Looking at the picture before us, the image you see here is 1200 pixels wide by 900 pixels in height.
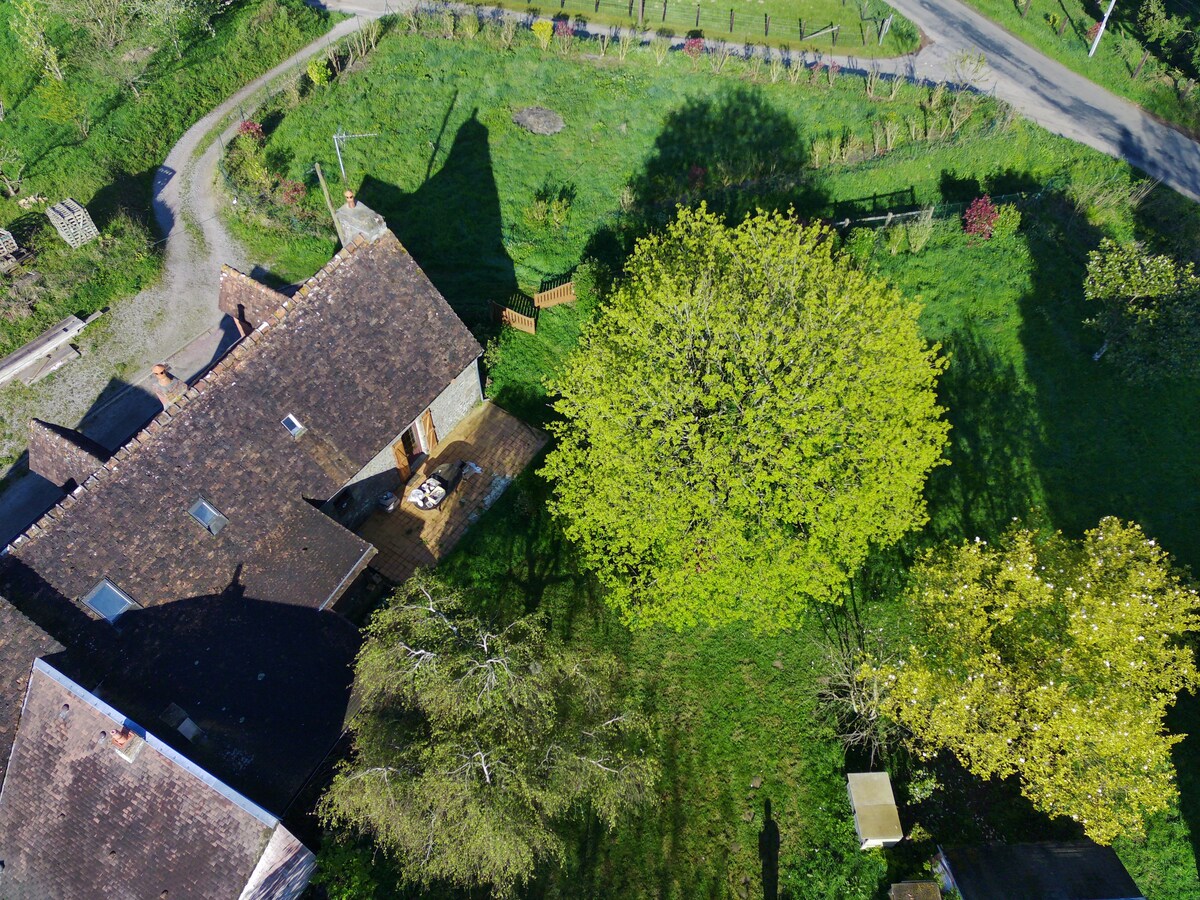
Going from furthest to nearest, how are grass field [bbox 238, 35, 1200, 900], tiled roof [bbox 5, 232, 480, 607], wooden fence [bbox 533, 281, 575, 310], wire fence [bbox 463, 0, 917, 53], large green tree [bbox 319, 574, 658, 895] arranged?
1. wire fence [bbox 463, 0, 917, 53]
2. wooden fence [bbox 533, 281, 575, 310]
3. grass field [bbox 238, 35, 1200, 900]
4. tiled roof [bbox 5, 232, 480, 607]
5. large green tree [bbox 319, 574, 658, 895]

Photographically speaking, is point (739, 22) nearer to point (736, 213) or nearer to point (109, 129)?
point (736, 213)

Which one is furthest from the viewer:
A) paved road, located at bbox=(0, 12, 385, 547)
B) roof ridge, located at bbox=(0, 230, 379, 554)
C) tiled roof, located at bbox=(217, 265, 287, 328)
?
paved road, located at bbox=(0, 12, 385, 547)

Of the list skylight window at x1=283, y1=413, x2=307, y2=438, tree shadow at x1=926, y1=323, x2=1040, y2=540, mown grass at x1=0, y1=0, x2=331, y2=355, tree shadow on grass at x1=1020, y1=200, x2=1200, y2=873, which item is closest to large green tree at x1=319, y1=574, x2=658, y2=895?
skylight window at x1=283, y1=413, x2=307, y2=438

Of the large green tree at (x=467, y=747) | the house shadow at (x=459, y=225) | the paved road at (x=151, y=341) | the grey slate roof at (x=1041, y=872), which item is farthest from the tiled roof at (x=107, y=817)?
the house shadow at (x=459, y=225)

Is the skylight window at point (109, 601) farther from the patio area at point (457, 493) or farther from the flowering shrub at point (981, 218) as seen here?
the flowering shrub at point (981, 218)

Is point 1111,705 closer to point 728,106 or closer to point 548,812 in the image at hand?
point 548,812

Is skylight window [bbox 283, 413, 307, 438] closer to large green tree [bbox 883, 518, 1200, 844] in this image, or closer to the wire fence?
large green tree [bbox 883, 518, 1200, 844]
